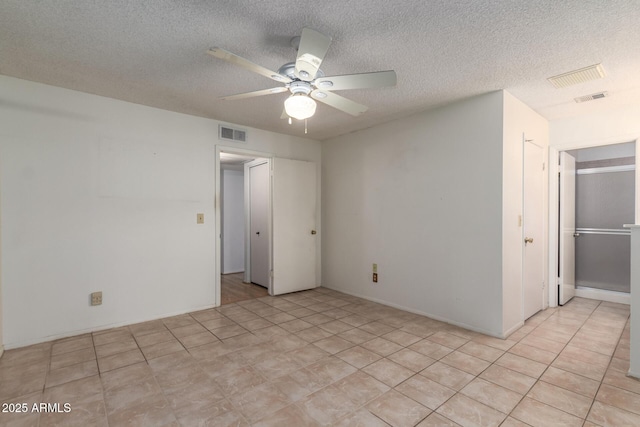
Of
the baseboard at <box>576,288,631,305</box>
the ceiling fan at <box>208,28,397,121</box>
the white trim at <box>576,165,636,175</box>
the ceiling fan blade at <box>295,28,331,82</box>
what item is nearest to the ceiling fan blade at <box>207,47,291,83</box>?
the ceiling fan at <box>208,28,397,121</box>

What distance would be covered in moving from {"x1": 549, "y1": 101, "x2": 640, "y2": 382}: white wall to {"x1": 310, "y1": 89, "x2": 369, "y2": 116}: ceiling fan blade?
9.82ft

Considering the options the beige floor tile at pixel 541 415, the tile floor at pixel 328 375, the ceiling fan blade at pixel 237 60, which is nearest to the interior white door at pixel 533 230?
the tile floor at pixel 328 375

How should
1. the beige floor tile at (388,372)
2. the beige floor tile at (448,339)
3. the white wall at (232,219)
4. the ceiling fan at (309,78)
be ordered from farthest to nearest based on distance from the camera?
1. the white wall at (232,219)
2. the beige floor tile at (448,339)
3. the beige floor tile at (388,372)
4. the ceiling fan at (309,78)

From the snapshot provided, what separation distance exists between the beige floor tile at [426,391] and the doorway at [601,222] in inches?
118

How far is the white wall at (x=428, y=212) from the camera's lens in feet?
9.76

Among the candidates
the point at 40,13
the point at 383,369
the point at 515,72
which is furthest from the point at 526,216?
the point at 40,13

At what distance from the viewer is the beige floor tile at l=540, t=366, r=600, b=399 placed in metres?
2.04

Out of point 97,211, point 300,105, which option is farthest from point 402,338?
point 97,211

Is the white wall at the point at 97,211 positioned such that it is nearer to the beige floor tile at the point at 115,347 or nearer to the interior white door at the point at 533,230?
the beige floor tile at the point at 115,347

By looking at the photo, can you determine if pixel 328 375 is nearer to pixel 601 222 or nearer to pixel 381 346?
pixel 381 346

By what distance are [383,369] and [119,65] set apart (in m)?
3.19

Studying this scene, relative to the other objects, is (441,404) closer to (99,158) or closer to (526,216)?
(526,216)

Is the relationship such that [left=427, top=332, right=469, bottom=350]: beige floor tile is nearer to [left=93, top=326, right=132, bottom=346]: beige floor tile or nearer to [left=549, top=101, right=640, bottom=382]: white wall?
[left=549, top=101, right=640, bottom=382]: white wall

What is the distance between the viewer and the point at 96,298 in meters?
3.01
